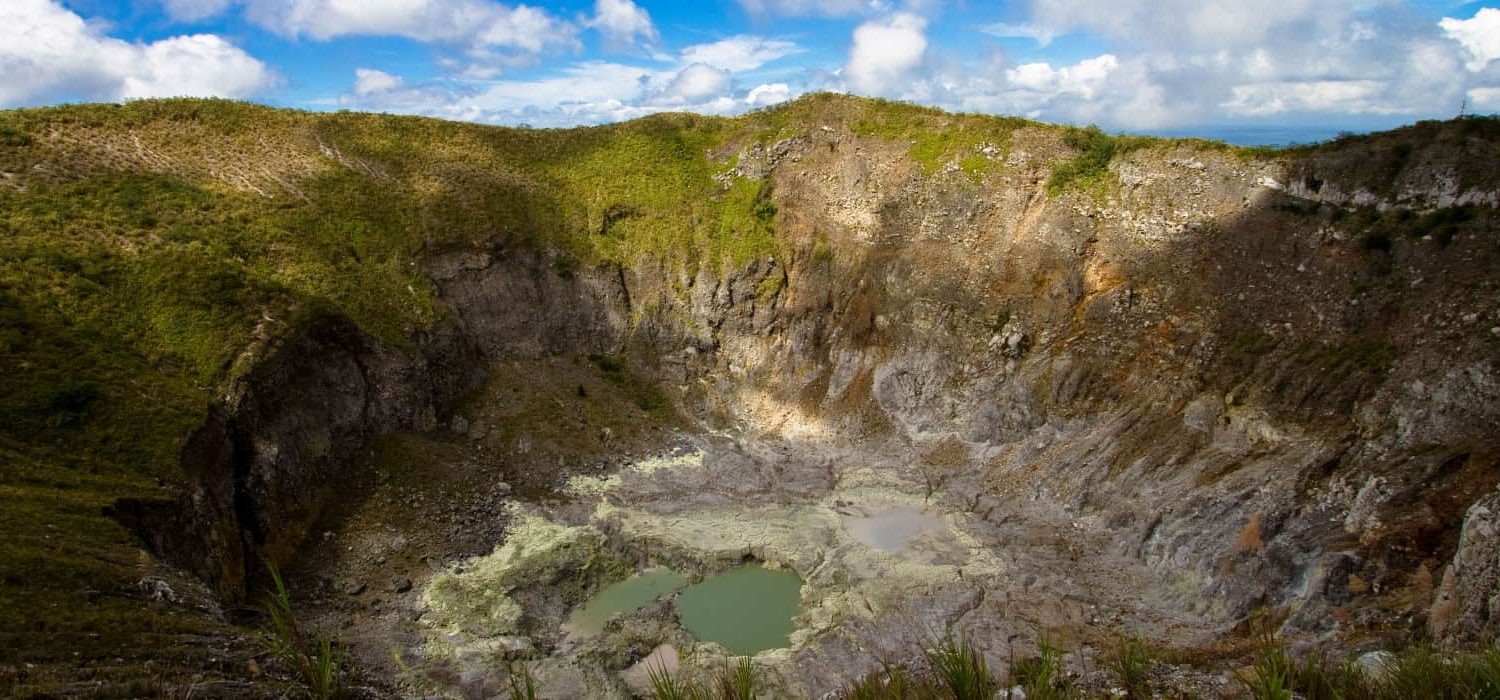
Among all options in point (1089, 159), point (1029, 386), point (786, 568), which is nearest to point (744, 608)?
point (786, 568)

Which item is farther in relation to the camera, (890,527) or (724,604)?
(890,527)

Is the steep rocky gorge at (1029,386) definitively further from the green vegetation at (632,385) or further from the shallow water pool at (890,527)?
the shallow water pool at (890,527)

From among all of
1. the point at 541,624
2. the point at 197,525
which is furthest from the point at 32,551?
the point at 541,624

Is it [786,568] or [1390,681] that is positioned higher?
[1390,681]

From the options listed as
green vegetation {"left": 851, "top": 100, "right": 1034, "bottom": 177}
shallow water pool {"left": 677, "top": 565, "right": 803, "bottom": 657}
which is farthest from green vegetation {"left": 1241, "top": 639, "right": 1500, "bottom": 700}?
green vegetation {"left": 851, "top": 100, "right": 1034, "bottom": 177}

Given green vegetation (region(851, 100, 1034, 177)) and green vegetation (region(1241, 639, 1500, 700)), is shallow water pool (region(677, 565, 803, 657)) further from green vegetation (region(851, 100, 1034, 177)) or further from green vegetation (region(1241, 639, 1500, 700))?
green vegetation (region(851, 100, 1034, 177))

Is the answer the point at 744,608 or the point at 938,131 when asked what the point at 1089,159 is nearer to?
the point at 938,131
